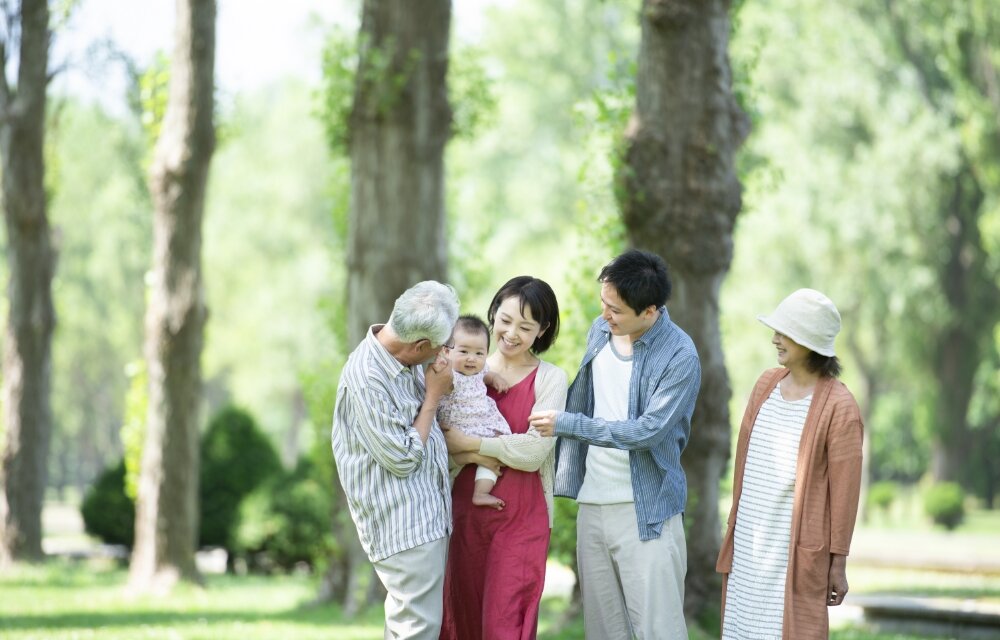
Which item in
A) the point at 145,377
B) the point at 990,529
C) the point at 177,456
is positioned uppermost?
the point at 145,377

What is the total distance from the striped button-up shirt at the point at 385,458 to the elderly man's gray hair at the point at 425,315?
0.57 ft

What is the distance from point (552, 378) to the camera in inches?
193

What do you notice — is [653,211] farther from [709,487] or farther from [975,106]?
[975,106]

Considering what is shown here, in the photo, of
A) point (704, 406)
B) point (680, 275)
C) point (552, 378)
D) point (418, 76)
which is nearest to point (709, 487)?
point (704, 406)

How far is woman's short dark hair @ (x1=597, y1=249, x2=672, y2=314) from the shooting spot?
15.4 ft

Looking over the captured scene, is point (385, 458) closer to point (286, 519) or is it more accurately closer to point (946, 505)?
point (286, 519)

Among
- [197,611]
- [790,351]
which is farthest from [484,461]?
[197,611]

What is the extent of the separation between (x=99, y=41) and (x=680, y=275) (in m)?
11.1

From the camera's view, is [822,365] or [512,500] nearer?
[822,365]

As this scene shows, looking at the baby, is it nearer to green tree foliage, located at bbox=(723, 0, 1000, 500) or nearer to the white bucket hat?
the white bucket hat

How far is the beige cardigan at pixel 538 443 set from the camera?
15.6ft

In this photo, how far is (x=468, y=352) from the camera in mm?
4793

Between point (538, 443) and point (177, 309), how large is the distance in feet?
28.1

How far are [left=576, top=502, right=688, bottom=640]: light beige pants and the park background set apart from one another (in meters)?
3.32
